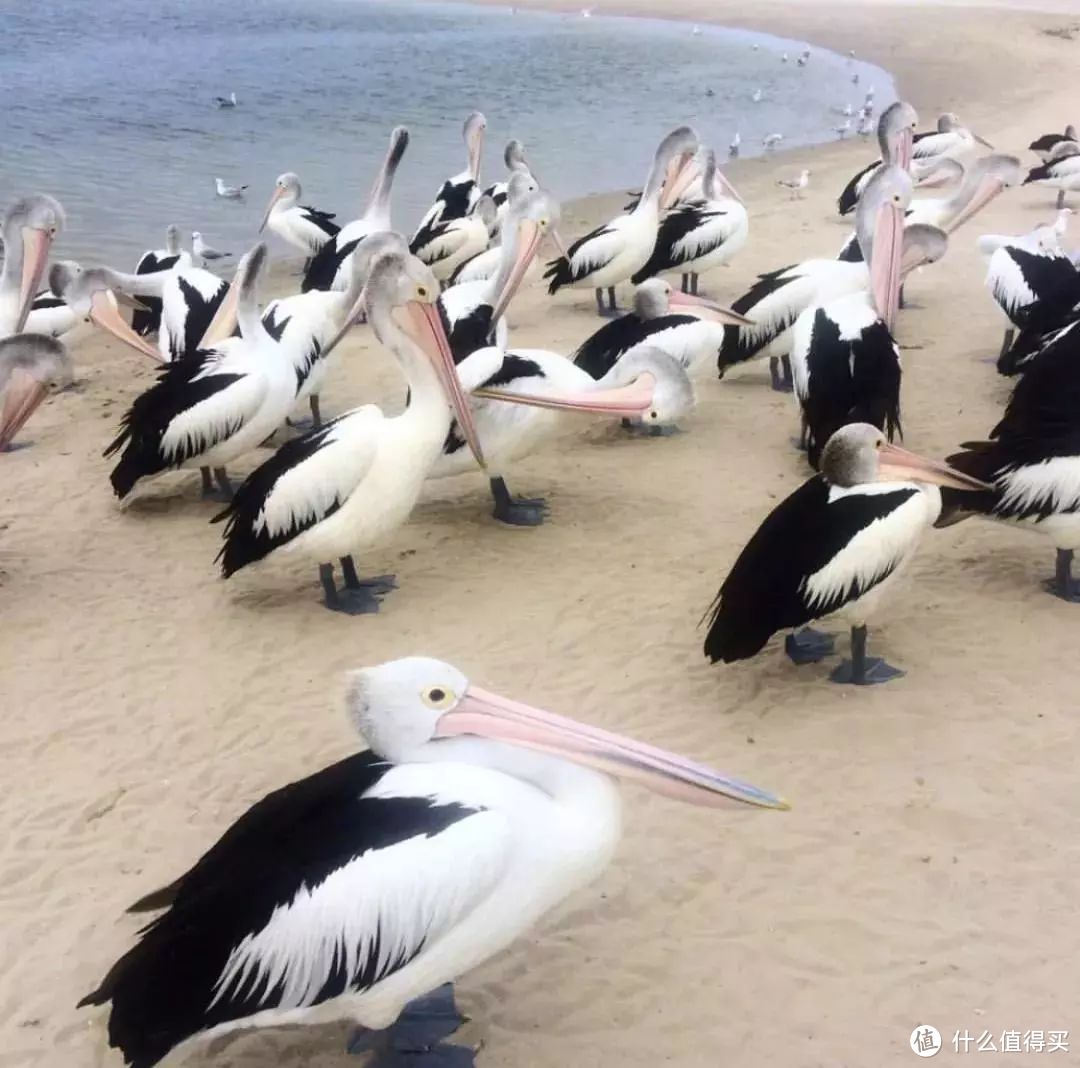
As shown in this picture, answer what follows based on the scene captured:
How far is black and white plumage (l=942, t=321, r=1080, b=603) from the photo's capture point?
13.7ft

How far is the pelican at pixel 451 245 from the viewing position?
942 centimetres

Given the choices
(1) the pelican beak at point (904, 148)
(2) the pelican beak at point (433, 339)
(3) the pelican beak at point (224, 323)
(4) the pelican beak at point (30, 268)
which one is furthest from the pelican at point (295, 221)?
(2) the pelican beak at point (433, 339)

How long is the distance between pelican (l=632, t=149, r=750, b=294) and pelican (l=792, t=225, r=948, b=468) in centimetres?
287

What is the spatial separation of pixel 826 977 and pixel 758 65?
84.1 feet

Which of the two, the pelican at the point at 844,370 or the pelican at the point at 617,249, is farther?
the pelican at the point at 617,249

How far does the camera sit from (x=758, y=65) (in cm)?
2552

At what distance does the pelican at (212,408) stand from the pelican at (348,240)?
204 cm

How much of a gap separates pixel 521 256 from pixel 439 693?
14.2 feet

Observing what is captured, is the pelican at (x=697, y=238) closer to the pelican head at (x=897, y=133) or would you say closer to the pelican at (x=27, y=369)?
the pelican head at (x=897, y=133)

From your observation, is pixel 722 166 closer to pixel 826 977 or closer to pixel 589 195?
pixel 589 195

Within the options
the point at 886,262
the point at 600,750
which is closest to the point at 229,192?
the point at 886,262

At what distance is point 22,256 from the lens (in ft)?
23.6

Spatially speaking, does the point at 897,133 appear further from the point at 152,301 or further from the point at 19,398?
the point at 19,398

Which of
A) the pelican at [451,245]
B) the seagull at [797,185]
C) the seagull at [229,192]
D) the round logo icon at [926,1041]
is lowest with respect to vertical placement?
the round logo icon at [926,1041]
